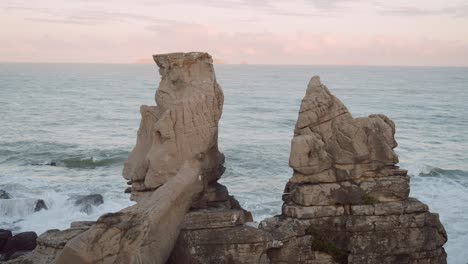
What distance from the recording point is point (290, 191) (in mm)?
15500

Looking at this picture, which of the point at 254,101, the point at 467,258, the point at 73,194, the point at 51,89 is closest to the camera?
the point at 467,258

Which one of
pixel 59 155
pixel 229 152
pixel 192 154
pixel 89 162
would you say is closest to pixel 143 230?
pixel 192 154

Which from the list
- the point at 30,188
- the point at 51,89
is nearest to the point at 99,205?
the point at 30,188

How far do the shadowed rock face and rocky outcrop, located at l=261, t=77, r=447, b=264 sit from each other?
6.65ft

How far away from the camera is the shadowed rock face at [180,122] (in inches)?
571

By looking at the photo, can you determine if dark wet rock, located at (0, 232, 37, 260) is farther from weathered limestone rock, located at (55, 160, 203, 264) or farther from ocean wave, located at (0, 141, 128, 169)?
ocean wave, located at (0, 141, 128, 169)

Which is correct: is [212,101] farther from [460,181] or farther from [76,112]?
[76,112]

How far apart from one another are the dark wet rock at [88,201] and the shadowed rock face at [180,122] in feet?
51.5

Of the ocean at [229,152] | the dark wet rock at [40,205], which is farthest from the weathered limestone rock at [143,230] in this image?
the dark wet rock at [40,205]

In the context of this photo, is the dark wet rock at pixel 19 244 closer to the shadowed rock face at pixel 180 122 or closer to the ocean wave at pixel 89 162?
the shadowed rock face at pixel 180 122

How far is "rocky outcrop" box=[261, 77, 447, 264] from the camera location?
15000 millimetres

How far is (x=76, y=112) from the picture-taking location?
70938 millimetres

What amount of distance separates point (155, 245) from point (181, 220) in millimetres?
978

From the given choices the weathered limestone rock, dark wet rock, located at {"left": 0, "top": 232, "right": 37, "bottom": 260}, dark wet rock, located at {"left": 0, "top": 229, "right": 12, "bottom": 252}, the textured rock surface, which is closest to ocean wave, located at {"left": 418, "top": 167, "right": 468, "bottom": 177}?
dark wet rock, located at {"left": 0, "top": 232, "right": 37, "bottom": 260}
